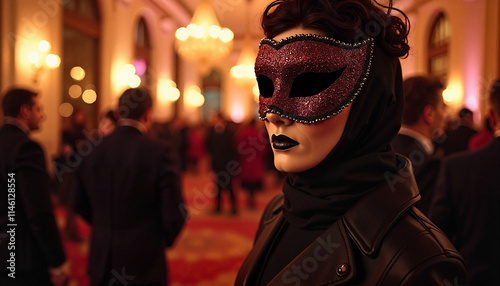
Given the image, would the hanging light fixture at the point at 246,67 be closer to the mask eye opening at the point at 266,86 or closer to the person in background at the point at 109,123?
the person in background at the point at 109,123

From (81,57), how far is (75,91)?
2.55 feet

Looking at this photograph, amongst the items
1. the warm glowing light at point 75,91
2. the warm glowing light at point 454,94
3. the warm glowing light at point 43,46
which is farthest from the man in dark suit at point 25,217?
the warm glowing light at point 454,94

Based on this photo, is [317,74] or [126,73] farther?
[126,73]

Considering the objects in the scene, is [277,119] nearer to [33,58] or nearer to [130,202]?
[130,202]

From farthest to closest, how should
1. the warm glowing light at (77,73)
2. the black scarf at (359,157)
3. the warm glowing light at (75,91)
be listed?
the warm glowing light at (77,73) → the warm glowing light at (75,91) → the black scarf at (359,157)

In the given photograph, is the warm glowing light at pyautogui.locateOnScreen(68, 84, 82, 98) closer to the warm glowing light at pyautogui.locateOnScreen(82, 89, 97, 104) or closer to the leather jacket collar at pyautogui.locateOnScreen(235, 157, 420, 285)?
the warm glowing light at pyautogui.locateOnScreen(82, 89, 97, 104)

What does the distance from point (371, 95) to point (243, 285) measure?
61 centimetres

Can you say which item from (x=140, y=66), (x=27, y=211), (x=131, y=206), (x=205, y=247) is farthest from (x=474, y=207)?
(x=140, y=66)

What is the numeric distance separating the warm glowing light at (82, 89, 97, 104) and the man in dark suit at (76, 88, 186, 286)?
6.98 meters

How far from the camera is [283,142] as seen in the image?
1.02m

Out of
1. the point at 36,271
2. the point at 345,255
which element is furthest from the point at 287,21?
the point at 36,271

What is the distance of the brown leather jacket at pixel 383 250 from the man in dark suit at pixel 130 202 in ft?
5.02

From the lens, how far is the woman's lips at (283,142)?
1006 mm

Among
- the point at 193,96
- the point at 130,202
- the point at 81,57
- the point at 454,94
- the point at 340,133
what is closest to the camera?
the point at 340,133
